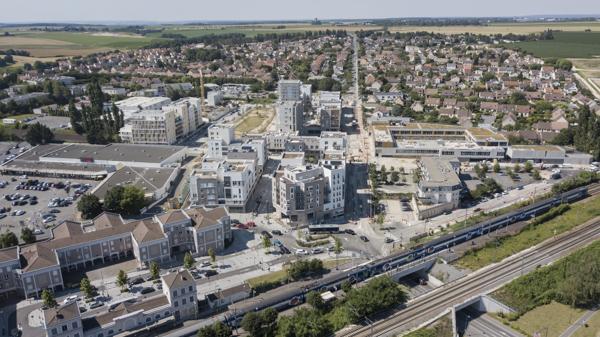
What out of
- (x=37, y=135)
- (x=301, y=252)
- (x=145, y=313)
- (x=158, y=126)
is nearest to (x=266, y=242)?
(x=301, y=252)

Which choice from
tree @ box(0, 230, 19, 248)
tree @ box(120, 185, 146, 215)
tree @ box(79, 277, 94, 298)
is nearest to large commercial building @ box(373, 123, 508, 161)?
tree @ box(120, 185, 146, 215)

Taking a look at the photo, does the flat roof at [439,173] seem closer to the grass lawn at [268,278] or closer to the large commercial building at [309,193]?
the large commercial building at [309,193]

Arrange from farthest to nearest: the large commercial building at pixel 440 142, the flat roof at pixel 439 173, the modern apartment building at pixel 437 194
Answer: the large commercial building at pixel 440 142
the flat roof at pixel 439 173
the modern apartment building at pixel 437 194

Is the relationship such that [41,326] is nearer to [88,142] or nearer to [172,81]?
[88,142]

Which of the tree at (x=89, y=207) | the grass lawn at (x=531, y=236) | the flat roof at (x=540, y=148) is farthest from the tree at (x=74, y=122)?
the flat roof at (x=540, y=148)

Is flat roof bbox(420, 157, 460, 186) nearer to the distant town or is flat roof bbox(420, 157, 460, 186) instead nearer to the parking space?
the distant town

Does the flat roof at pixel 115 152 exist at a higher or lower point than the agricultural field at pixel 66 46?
lower
